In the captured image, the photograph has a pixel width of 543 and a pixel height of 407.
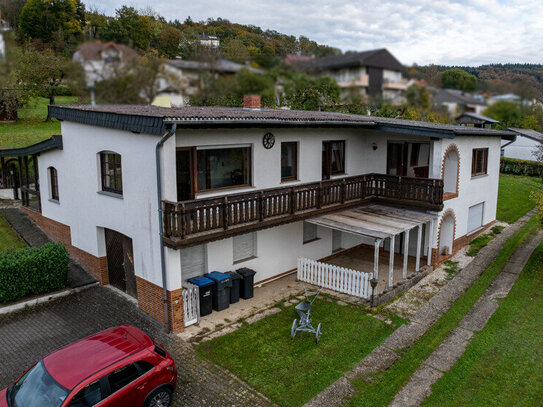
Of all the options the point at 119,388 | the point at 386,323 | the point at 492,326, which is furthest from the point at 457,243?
the point at 119,388

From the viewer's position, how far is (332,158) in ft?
55.4

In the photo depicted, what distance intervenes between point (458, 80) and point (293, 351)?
29.0 feet

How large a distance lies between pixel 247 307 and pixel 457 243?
1063cm

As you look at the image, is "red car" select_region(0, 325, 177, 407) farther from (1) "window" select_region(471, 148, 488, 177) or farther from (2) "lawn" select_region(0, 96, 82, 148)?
(1) "window" select_region(471, 148, 488, 177)

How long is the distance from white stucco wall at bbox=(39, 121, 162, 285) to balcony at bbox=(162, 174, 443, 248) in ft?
3.25

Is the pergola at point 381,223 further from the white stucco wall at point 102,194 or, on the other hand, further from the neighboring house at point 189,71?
the neighboring house at point 189,71

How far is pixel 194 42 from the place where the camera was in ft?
10.3

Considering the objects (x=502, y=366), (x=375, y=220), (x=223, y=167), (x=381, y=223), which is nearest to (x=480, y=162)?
(x=375, y=220)

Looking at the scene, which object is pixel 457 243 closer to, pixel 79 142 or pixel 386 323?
pixel 386 323

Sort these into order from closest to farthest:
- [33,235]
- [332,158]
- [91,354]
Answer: [91,354] < [332,158] < [33,235]

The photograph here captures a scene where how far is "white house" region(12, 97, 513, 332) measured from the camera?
11250 millimetres

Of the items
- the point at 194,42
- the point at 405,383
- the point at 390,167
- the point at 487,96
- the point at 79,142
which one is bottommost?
the point at 405,383

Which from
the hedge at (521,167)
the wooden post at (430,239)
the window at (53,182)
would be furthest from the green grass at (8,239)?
the hedge at (521,167)

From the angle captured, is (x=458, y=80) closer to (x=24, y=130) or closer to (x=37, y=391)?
(x=37, y=391)
